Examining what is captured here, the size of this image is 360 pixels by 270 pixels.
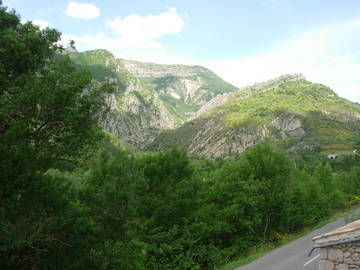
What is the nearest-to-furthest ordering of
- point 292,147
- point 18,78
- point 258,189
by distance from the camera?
point 18,78, point 258,189, point 292,147

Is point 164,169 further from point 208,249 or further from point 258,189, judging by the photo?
point 258,189

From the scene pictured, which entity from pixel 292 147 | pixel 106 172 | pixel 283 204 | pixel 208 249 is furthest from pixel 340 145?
pixel 106 172

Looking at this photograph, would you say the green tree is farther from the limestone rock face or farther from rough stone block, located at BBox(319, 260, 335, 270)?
the limestone rock face

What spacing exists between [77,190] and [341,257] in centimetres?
1212

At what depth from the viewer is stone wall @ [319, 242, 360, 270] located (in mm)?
8000

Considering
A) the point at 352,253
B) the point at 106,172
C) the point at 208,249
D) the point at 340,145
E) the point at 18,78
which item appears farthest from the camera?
the point at 340,145

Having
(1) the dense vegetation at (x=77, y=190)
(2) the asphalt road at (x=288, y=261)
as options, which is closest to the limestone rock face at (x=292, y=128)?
(1) the dense vegetation at (x=77, y=190)

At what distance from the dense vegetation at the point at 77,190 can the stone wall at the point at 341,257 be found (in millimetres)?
8180

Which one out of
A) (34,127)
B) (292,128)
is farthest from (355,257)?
(292,128)

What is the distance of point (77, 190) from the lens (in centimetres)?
1577

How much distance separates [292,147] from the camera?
168m

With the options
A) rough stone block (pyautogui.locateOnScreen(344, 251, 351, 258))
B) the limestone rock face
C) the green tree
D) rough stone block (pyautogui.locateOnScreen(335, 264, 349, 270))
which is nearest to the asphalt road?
rough stone block (pyautogui.locateOnScreen(335, 264, 349, 270))

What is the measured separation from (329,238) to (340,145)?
158598mm

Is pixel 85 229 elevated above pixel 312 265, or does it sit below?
above
